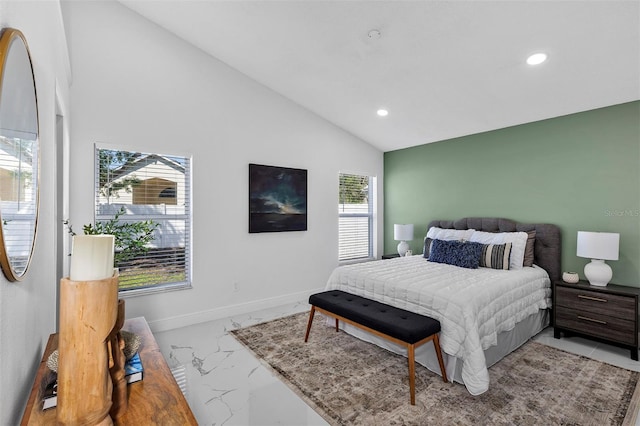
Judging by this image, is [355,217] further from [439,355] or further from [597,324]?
[597,324]

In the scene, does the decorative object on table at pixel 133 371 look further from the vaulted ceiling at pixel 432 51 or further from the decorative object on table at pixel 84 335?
the vaulted ceiling at pixel 432 51

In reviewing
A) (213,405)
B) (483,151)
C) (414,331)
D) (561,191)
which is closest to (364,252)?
(483,151)

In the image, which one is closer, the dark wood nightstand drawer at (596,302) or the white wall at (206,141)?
the dark wood nightstand drawer at (596,302)

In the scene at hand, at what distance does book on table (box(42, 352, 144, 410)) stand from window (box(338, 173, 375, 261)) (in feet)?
13.3

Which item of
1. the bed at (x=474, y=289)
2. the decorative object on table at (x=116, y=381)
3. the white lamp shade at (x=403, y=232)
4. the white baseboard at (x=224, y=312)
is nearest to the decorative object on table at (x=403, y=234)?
the white lamp shade at (x=403, y=232)

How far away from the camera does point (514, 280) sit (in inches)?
121

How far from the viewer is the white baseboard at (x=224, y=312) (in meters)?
3.50

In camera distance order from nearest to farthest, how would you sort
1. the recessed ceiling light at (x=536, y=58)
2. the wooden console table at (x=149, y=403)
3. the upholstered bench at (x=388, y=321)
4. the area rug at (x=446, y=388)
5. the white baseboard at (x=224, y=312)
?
1. the wooden console table at (x=149, y=403)
2. the area rug at (x=446, y=388)
3. the upholstered bench at (x=388, y=321)
4. the recessed ceiling light at (x=536, y=58)
5. the white baseboard at (x=224, y=312)

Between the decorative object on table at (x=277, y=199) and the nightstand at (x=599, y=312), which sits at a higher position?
the decorative object on table at (x=277, y=199)

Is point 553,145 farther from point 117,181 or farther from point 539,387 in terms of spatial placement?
point 117,181

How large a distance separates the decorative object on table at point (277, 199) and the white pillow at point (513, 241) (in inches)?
96.8

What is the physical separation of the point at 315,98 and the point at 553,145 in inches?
117

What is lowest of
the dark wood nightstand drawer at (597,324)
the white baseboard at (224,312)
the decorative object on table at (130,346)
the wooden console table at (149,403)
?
the white baseboard at (224,312)

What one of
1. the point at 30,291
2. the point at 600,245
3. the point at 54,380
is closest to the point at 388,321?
the point at 54,380
